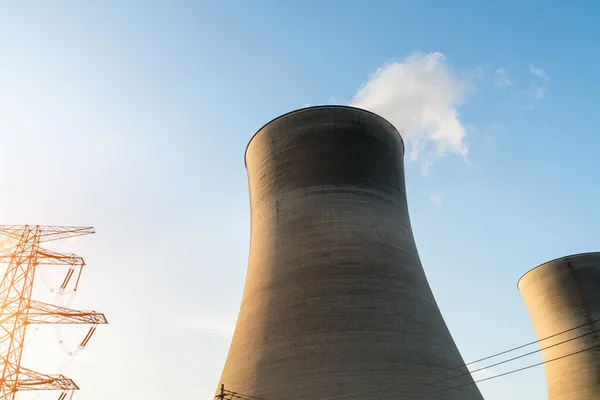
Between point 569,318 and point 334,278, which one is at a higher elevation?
point 569,318

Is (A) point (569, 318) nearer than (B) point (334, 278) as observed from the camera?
No

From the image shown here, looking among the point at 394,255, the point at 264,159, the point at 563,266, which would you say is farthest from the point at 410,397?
the point at 563,266

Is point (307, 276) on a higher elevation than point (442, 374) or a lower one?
higher

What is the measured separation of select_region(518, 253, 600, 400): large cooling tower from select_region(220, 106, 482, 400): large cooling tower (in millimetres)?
9196

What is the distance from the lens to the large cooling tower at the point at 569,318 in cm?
1727

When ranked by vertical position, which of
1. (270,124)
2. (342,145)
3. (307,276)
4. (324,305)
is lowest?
(324,305)

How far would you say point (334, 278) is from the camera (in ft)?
35.2

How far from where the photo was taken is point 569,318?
18.1 metres

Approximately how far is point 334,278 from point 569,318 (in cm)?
1194

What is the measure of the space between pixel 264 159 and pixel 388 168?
10.7 ft

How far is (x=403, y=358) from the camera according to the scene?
976 centimetres

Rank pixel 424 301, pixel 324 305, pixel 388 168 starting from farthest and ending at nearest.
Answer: pixel 388 168
pixel 424 301
pixel 324 305

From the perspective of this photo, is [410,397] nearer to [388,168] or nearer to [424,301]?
[424,301]

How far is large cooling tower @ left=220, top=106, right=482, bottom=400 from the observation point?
969cm
